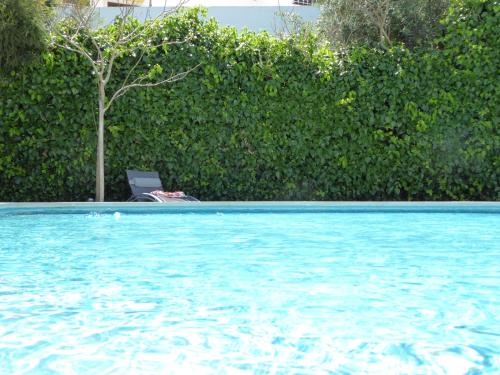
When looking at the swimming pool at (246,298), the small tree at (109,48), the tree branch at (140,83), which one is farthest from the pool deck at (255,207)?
the tree branch at (140,83)

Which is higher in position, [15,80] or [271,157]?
[15,80]

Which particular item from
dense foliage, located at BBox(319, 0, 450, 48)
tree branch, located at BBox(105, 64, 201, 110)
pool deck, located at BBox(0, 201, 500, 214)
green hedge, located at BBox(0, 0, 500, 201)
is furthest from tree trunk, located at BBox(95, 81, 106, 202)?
dense foliage, located at BBox(319, 0, 450, 48)

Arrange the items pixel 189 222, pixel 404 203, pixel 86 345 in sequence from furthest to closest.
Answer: pixel 404 203, pixel 189 222, pixel 86 345

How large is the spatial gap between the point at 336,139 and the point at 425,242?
4208 mm

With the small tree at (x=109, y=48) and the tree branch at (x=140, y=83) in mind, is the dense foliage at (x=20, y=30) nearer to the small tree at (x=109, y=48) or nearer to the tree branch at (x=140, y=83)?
the small tree at (x=109, y=48)

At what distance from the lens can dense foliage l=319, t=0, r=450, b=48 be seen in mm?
14523

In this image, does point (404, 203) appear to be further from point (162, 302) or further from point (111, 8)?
point (111, 8)

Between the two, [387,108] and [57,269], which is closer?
[57,269]

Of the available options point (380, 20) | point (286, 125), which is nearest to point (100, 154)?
point (286, 125)

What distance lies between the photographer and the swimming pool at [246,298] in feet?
11.0

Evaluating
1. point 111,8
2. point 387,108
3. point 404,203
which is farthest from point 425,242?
point 111,8

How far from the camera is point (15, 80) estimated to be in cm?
1066

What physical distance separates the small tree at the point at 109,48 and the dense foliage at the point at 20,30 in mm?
457

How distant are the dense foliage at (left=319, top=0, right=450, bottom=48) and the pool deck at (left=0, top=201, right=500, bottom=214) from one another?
14.9 feet
